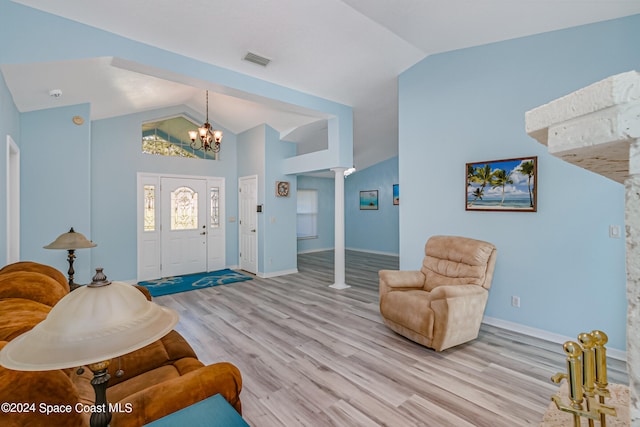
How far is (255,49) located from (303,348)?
3.34 m

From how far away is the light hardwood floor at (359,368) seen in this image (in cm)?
205

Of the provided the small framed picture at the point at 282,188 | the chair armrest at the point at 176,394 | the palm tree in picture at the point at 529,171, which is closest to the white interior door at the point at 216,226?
the small framed picture at the point at 282,188

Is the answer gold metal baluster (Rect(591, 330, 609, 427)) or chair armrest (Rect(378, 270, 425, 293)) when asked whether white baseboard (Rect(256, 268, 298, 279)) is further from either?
gold metal baluster (Rect(591, 330, 609, 427))

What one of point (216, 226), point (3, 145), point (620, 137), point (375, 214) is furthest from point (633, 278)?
point (375, 214)

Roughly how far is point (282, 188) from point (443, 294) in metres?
4.25

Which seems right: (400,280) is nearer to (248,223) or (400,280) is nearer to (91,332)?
(91,332)

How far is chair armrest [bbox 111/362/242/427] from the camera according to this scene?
1238 millimetres

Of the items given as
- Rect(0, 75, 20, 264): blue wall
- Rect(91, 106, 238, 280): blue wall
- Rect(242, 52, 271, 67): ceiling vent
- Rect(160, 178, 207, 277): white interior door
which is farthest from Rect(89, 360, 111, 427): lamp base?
Rect(160, 178, 207, 277): white interior door

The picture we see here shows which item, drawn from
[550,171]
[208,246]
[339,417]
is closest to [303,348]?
[339,417]

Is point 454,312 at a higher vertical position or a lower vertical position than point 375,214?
lower

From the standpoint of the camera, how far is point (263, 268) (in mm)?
6098

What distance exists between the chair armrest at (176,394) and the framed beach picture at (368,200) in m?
8.21

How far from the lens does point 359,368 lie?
2.62 meters

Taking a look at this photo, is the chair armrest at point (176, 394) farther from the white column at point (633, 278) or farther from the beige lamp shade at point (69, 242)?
the beige lamp shade at point (69, 242)
